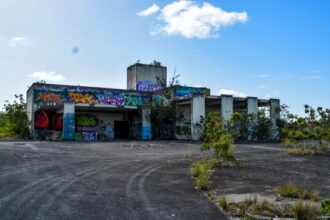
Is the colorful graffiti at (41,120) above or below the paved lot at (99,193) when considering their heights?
above

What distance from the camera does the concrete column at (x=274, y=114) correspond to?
1616 inches

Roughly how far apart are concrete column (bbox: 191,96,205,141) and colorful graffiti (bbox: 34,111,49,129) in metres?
15.3

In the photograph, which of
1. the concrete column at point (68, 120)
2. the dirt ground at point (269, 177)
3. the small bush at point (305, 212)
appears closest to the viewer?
the small bush at point (305, 212)

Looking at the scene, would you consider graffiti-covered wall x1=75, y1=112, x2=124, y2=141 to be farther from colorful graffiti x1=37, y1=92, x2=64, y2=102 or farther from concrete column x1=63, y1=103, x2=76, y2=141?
concrete column x1=63, y1=103, x2=76, y2=141

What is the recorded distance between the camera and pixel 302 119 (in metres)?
23.4

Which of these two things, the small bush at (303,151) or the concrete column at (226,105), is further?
the concrete column at (226,105)

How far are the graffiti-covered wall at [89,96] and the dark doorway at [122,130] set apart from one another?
3121 millimetres

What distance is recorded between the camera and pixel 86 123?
4194 centimetres

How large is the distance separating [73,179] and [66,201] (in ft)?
10.4

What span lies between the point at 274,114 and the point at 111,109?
1637 cm

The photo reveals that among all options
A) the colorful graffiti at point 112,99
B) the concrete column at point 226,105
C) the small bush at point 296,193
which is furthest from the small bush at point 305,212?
the colorful graffiti at point 112,99

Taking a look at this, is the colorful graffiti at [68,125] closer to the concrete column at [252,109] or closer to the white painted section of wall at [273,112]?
the concrete column at [252,109]

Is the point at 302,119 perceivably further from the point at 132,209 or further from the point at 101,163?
the point at 132,209

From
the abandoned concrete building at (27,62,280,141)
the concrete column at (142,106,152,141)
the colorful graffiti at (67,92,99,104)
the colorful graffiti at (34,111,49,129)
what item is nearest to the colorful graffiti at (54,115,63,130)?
the abandoned concrete building at (27,62,280,141)
